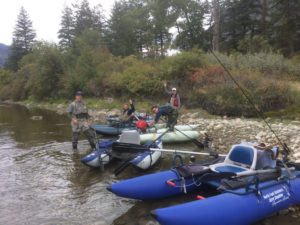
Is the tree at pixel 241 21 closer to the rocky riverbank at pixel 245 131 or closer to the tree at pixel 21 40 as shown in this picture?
the rocky riverbank at pixel 245 131

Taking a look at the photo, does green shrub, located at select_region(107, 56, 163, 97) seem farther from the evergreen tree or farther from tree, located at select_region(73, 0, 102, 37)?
tree, located at select_region(73, 0, 102, 37)

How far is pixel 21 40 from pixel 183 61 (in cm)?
5286

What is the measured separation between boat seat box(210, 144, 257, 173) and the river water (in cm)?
93

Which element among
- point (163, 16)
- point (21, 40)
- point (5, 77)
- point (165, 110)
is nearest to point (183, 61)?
point (165, 110)

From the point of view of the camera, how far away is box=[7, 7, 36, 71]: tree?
64531 millimetres

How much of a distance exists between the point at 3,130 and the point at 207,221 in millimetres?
15869

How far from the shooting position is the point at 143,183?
6.51 m

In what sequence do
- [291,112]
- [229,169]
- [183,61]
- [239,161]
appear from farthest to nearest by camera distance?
[183,61] → [291,112] → [239,161] → [229,169]

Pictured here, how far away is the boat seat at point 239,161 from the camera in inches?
277

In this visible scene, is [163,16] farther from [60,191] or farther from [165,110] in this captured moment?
[60,191]

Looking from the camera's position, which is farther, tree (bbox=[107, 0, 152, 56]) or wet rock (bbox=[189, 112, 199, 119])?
tree (bbox=[107, 0, 152, 56])

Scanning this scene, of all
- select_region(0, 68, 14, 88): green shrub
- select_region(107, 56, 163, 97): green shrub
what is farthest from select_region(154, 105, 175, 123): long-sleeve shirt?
select_region(0, 68, 14, 88): green shrub

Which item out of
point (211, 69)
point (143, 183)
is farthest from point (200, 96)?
point (143, 183)

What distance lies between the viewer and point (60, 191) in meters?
8.09
